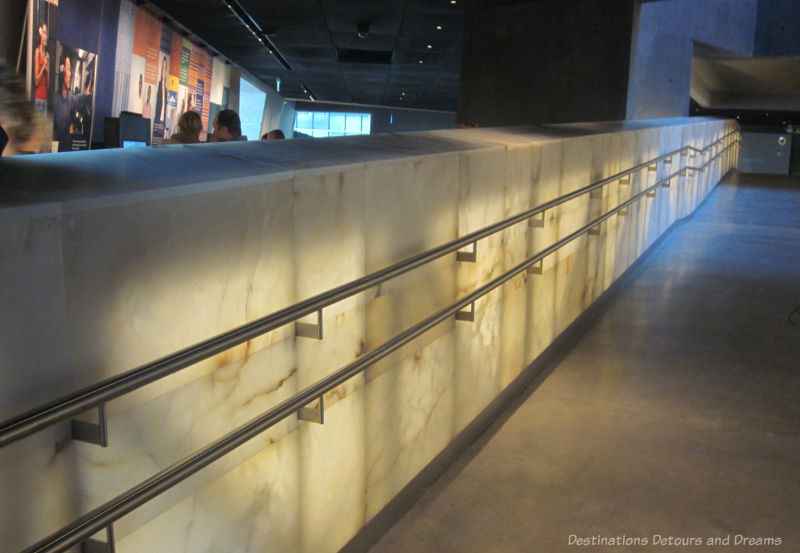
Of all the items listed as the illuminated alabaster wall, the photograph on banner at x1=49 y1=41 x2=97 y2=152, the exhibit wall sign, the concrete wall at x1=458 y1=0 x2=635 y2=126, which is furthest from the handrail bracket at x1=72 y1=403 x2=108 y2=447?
the concrete wall at x1=458 y1=0 x2=635 y2=126

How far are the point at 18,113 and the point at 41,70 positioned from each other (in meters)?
5.71

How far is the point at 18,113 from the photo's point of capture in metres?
2.39

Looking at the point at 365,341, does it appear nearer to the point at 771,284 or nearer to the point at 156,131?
the point at 771,284

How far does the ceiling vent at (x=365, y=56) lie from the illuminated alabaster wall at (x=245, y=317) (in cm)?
1426

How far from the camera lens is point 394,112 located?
37812 millimetres

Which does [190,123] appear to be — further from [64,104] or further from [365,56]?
[365,56]

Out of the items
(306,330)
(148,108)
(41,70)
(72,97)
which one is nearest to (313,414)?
(306,330)

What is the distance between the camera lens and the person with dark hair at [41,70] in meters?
7.41

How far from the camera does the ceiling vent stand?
17719 millimetres

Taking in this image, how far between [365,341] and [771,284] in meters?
5.34

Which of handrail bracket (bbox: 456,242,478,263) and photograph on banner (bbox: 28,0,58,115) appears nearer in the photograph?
handrail bracket (bbox: 456,242,478,263)

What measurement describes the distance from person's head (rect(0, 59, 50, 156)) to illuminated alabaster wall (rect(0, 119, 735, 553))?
366 millimetres

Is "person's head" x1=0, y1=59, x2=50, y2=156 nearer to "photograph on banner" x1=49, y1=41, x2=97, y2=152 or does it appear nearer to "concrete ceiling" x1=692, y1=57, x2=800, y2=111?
"photograph on banner" x1=49, y1=41, x2=97, y2=152

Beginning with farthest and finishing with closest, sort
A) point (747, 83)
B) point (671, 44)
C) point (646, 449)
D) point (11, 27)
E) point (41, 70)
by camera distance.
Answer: point (747, 83)
point (671, 44)
point (41, 70)
point (11, 27)
point (646, 449)
